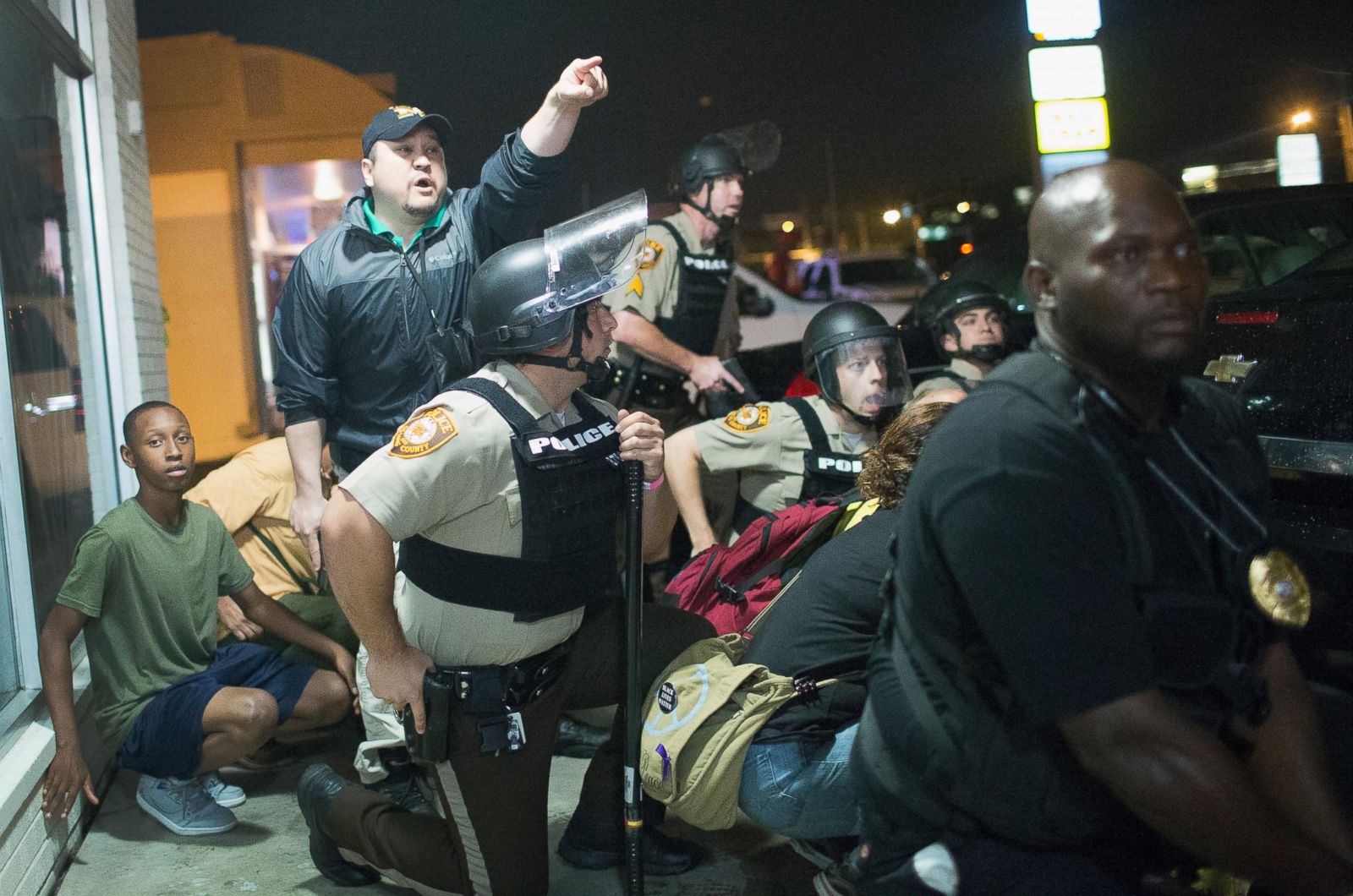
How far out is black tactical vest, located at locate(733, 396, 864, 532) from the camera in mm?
4148

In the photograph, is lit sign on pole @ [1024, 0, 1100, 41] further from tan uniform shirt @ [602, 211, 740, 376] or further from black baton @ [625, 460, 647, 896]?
black baton @ [625, 460, 647, 896]

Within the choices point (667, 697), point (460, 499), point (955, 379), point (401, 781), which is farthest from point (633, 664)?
point (955, 379)

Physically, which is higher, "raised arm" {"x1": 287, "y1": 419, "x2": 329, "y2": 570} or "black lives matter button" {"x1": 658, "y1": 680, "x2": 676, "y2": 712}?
"raised arm" {"x1": 287, "y1": 419, "x2": 329, "y2": 570}

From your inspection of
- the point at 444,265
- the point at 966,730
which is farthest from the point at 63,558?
the point at 966,730

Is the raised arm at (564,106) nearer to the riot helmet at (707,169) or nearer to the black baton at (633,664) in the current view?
the black baton at (633,664)

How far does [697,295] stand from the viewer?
17.3 feet

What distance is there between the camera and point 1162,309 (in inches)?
66.6

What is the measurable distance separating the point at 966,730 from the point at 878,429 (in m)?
2.74

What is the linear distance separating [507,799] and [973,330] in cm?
311

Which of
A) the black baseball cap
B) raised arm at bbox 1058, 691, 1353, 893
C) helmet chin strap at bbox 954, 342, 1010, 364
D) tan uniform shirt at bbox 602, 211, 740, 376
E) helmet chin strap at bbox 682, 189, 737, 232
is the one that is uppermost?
the black baseball cap

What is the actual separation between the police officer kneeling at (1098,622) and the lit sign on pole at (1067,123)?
902 cm

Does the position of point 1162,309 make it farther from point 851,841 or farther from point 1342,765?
point 851,841

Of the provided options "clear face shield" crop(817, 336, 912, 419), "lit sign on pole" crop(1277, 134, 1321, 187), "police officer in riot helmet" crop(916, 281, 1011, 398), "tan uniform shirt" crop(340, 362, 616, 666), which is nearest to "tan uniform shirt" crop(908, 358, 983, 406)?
"police officer in riot helmet" crop(916, 281, 1011, 398)

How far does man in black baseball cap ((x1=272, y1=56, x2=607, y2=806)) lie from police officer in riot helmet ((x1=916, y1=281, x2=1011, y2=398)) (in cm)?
214
